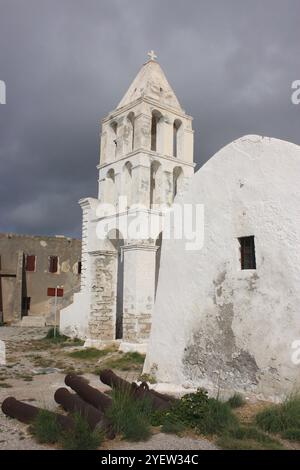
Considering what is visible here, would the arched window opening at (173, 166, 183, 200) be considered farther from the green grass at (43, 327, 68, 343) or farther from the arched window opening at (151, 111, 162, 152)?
the green grass at (43, 327, 68, 343)

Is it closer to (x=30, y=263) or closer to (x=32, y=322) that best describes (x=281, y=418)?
(x=32, y=322)

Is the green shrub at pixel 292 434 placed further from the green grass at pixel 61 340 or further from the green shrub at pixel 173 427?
the green grass at pixel 61 340

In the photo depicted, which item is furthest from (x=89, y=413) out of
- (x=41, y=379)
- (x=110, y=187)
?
(x=110, y=187)

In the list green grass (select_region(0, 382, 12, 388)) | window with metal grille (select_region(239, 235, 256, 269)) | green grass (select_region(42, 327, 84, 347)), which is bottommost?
green grass (select_region(42, 327, 84, 347))

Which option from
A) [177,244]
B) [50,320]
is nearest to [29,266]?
[50,320]

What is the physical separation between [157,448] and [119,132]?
11.9 metres

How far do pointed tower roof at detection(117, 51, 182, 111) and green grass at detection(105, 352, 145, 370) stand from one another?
8695mm

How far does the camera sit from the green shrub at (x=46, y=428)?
4.92 metres

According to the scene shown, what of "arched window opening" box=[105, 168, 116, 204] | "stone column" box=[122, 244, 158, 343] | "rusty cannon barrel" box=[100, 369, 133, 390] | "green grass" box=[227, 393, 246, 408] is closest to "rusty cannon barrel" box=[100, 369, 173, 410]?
"rusty cannon barrel" box=[100, 369, 133, 390]

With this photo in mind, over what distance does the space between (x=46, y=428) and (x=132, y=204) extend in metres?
9.22

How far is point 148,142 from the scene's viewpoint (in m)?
13.8

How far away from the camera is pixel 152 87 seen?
47.9 ft

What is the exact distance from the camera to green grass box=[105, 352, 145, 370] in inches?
428

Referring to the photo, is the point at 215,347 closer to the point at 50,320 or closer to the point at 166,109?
the point at 166,109
